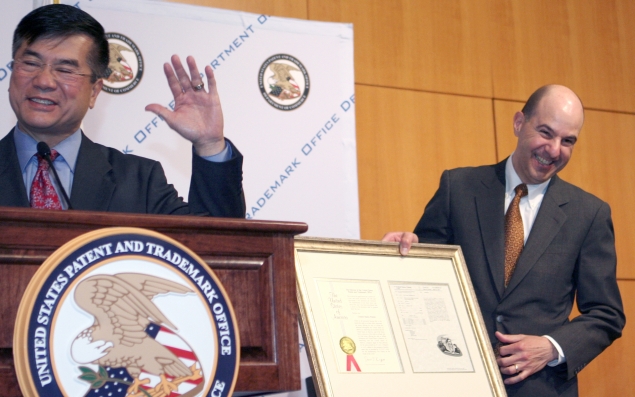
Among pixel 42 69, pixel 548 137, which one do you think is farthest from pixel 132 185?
pixel 548 137

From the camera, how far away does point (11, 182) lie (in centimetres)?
157

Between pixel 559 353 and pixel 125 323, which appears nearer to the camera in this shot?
pixel 125 323

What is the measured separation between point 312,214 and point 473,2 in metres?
1.79

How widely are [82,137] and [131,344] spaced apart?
2.75 feet

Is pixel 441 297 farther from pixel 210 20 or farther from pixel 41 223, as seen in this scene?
pixel 210 20

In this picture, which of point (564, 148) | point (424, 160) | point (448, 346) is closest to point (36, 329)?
point (448, 346)

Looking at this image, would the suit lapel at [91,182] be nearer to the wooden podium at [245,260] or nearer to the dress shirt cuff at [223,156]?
the dress shirt cuff at [223,156]

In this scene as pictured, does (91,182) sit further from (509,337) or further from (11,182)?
(509,337)

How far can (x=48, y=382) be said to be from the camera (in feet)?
3.31

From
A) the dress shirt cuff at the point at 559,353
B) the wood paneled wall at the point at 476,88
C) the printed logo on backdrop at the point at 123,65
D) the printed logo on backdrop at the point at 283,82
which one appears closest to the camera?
the dress shirt cuff at the point at 559,353

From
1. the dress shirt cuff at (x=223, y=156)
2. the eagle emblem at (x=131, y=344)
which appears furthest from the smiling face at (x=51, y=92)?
the eagle emblem at (x=131, y=344)

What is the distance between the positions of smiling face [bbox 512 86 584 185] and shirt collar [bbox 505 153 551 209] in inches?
0.7

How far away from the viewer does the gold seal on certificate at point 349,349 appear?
1.75 m

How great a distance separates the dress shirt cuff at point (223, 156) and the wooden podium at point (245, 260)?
1.11 feet
